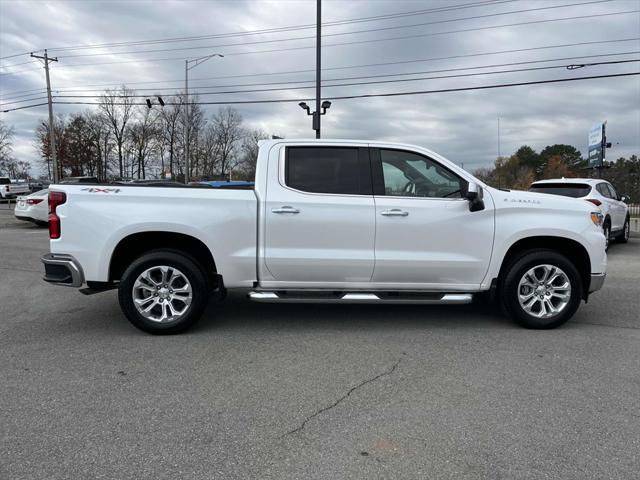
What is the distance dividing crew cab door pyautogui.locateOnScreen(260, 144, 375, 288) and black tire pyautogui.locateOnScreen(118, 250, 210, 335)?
65 cm

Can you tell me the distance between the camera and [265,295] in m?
5.21

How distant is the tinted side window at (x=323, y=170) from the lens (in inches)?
209

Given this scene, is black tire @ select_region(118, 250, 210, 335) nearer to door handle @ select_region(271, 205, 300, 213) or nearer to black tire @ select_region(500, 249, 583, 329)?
door handle @ select_region(271, 205, 300, 213)

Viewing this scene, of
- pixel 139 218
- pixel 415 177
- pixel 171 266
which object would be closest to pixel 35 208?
pixel 139 218

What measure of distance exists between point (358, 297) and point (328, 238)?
26.7 inches

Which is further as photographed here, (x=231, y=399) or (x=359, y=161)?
(x=359, y=161)

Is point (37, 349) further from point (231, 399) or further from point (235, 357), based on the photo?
point (231, 399)

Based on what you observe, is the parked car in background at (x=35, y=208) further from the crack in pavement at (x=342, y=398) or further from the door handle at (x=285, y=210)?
the crack in pavement at (x=342, y=398)

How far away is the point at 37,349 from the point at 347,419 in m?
3.16

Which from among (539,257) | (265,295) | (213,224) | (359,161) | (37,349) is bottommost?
(37,349)

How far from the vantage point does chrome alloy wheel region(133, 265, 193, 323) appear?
16.8 feet

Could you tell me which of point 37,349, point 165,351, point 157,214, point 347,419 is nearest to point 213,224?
point 157,214

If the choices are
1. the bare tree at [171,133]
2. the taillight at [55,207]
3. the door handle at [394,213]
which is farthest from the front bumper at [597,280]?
the bare tree at [171,133]

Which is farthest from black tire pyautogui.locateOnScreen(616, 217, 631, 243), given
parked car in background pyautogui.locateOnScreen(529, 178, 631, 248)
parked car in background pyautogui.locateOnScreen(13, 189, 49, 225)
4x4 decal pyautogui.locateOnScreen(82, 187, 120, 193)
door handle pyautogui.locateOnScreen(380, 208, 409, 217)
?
parked car in background pyautogui.locateOnScreen(13, 189, 49, 225)
